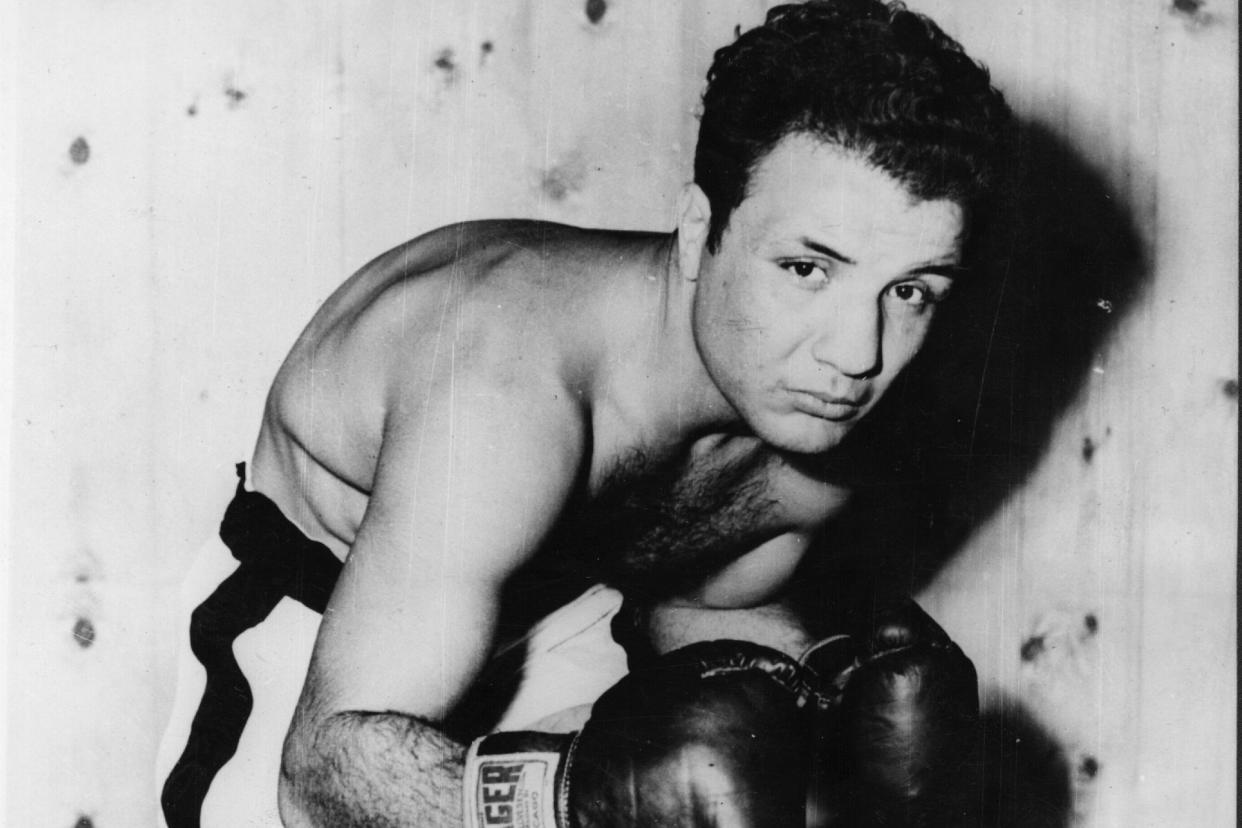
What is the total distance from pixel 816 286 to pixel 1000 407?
1.02 feet

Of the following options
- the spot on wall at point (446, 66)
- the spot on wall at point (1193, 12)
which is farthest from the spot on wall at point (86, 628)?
the spot on wall at point (1193, 12)

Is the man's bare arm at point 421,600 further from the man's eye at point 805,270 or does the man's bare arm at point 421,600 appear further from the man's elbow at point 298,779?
the man's eye at point 805,270

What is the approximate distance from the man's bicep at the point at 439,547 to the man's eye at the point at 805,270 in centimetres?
27

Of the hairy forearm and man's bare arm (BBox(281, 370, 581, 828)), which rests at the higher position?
man's bare arm (BBox(281, 370, 581, 828))

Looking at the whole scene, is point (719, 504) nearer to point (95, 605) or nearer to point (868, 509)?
point (868, 509)

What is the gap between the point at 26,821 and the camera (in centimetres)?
118

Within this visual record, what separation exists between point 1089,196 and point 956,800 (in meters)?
0.70

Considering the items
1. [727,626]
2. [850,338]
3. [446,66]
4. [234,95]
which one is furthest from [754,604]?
[234,95]

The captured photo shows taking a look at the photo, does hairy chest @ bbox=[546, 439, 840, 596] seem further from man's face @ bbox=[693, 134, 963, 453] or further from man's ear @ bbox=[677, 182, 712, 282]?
man's ear @ bbox=[677, 182, 712, 282]

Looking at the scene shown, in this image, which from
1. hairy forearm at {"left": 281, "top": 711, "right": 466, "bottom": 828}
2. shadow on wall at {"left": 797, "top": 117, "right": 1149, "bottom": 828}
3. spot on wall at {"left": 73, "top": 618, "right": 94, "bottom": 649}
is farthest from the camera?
shadow on wall at {"left": 797, "top": 117, "right": 1149, "bottom": 828}

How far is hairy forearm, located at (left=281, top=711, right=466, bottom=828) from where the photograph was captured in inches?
42.1

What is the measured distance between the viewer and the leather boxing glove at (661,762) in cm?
109

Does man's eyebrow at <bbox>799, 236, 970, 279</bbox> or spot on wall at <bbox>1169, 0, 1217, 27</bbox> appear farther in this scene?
spot on wall at <bbox>1169, 0, 1217, 27</bbox>

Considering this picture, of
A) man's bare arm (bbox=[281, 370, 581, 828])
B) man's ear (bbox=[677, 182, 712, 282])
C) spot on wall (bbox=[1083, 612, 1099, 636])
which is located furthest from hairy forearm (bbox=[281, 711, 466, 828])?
spot on wall (bbox=[1083, 612, 1099, 636])
